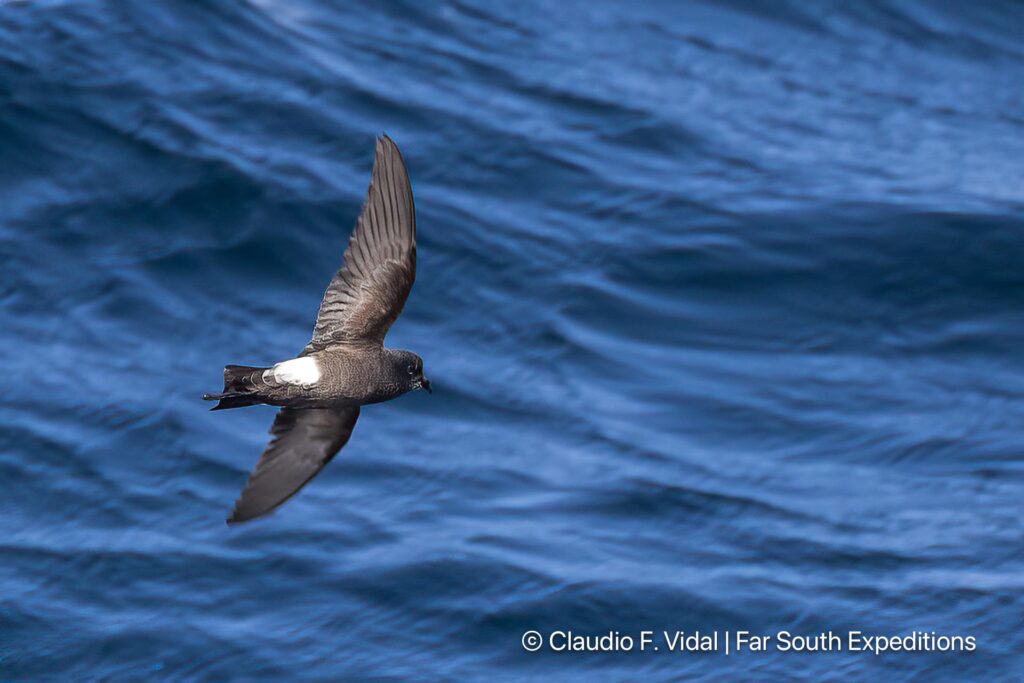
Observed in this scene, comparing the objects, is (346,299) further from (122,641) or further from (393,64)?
(393,64)

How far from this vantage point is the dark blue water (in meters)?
10.5

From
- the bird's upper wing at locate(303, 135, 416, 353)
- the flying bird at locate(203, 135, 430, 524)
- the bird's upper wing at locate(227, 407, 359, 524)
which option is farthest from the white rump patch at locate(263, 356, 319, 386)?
the bird's upper wing at locate(227, 407, 359, 524)

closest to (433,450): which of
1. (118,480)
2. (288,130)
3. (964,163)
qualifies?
(118,480)

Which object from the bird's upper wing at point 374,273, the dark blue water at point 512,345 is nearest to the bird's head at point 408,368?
the bird's upper wing at point 374,273

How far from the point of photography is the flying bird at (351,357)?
702 centimetres

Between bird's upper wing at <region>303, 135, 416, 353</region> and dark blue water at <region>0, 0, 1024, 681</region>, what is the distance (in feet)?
10.9

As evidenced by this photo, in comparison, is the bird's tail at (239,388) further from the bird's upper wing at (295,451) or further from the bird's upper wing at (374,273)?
the bird's upper wing at (295,451)

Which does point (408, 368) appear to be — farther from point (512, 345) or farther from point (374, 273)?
point (512, 345)

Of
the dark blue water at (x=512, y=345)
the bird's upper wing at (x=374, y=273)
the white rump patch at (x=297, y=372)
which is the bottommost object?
the white rump patch at (x=297, y=372)

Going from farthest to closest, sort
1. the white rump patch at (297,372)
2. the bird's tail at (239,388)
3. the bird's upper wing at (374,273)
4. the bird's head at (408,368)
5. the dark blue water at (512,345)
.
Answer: the dark blue water at (512,345)
the bird's upper wing at (374,273)
the bird's head at (408,368)
the white rump patch at (297,372)
the bird's tail at (239,388)

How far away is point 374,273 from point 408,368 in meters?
0.54

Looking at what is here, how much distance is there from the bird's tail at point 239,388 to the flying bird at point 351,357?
9 cm

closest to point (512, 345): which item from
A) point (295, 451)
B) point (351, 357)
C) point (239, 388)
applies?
point (295, 451)

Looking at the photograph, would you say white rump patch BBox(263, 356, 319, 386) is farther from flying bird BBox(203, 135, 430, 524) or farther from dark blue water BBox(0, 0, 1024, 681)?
dark blue water BBox(0, 0, 1024, 681)
